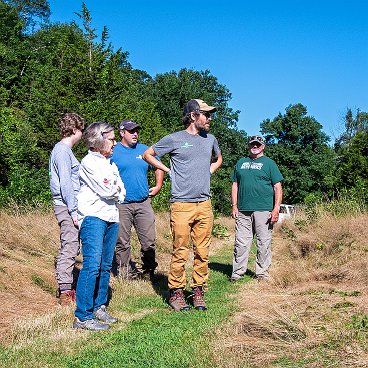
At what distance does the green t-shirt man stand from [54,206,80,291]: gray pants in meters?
2.89

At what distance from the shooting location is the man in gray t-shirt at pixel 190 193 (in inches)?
207

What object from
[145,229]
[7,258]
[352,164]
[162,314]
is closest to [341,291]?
[162,314]

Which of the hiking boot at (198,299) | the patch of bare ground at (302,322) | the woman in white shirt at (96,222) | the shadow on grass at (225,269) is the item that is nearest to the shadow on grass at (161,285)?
the hiking boot at (198,299)

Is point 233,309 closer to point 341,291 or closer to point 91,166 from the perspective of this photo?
point 341,291

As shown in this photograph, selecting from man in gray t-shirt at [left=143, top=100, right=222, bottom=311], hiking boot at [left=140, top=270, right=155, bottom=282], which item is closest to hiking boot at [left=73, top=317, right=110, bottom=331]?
man in gray t-shirt at [left=143, top=100, right=222, bottom=311]

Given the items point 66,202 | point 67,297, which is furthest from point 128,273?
point 66,202

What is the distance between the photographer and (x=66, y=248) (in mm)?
5316

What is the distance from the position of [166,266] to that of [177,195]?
3.15 meters

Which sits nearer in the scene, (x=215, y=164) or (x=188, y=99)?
(x=215, y=164)

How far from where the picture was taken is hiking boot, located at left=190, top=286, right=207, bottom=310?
5.20 metres

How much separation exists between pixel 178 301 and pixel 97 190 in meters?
1.55

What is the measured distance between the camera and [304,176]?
48.4 m

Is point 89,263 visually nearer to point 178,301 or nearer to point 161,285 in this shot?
point 178,301

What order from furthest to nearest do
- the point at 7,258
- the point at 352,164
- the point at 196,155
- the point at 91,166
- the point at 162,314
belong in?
the point at 352,164, the point at 7,258, the point at 196,155, the point at 162,314, the point at 91,166
